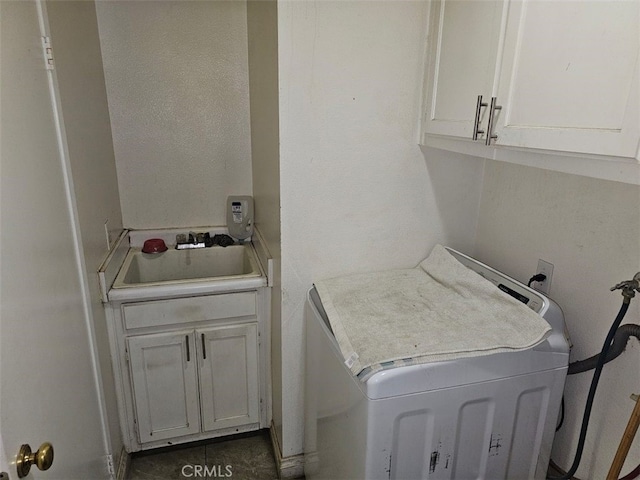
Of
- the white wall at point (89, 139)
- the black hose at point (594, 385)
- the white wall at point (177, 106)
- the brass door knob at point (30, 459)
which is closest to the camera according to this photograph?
the brass door knob at point (30, 459)

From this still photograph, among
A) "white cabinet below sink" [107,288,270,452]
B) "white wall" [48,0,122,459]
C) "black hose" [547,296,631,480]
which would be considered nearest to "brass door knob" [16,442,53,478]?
"white wall" [48,0,122,459]

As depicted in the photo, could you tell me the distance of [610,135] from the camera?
803mm

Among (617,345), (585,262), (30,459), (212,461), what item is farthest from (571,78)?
(212,461)

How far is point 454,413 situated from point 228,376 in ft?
3.65

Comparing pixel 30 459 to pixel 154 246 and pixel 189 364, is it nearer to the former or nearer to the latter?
pixel 189 364

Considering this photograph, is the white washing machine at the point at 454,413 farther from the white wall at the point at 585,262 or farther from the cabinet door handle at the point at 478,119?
the cabinet door handle at the point at 478,119

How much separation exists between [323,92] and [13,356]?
3.81 ft

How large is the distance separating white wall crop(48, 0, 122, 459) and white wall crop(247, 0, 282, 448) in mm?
669

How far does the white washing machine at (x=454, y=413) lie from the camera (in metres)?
1.10

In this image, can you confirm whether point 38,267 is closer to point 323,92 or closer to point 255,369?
point 323,92

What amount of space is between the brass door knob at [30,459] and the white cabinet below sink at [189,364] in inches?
36.4

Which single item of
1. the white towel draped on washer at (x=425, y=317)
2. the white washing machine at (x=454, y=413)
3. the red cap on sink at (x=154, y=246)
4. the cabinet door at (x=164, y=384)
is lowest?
the cabinet door at (x=164, y=384)

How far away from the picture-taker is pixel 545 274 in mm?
1435

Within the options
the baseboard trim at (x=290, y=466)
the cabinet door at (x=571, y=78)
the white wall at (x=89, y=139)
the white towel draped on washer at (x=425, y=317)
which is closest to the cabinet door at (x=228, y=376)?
the baseboard trim at (x=290, y=466)
